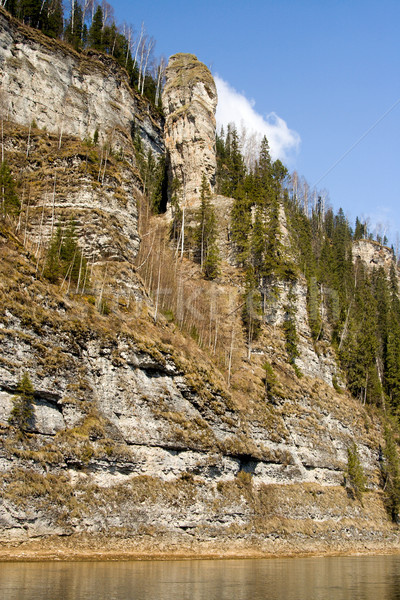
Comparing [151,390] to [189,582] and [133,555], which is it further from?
[189,582]

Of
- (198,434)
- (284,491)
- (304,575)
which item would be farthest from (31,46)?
(304,575)

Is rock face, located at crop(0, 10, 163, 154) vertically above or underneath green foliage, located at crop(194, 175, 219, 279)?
above

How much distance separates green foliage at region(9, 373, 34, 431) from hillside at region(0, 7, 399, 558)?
4.1 inches

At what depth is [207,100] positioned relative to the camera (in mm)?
79812

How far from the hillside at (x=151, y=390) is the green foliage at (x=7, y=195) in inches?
6.5

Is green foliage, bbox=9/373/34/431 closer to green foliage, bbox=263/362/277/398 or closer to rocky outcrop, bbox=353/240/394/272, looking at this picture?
green foliage, bbox=263/362/277/398

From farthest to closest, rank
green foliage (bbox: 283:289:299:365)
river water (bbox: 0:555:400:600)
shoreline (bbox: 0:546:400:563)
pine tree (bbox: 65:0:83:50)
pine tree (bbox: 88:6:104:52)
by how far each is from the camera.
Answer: pine tree (bbox: 88:6:104:52)
pine tree (bbox: 65:0:83:50)
green foliage (bbox: 283:289:299:365)
shoreline (bbox: 0:546:400:563)
river water (bbox: 0:555:400:600)

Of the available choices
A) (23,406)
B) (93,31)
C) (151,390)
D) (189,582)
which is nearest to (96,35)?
(93,31)

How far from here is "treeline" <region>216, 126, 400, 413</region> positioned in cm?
6166

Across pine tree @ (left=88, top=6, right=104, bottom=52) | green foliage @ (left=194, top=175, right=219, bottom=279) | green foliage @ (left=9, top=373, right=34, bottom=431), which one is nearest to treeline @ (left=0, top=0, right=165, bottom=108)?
pine tree @ (left=88, top=6, right=104, bottom=52)

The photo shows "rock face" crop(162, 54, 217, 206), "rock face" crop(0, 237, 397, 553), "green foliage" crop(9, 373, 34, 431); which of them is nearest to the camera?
"green foliage" crop(9, 373, 34, 431)

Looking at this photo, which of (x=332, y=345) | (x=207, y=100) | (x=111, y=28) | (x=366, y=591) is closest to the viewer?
(x=366, y=591)

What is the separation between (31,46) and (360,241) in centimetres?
9394

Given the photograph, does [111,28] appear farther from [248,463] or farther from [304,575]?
[304,575]
